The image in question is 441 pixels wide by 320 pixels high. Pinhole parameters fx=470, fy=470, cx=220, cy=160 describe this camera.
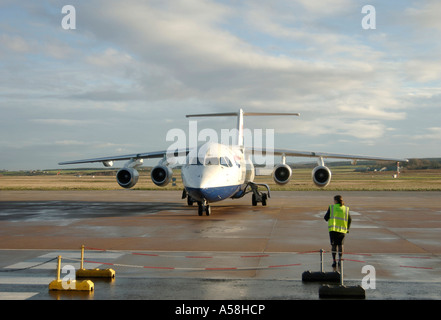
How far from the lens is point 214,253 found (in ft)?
39.4

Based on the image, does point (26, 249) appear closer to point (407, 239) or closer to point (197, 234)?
point (197, 234)

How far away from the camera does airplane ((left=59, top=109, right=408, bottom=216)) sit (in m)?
20.5

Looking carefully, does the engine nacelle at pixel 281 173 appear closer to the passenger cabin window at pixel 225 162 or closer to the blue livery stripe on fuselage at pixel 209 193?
the passenger cabin window at pixel 225 162

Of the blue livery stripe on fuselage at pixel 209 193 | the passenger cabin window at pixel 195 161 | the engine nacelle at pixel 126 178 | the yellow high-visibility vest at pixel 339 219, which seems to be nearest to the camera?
the yellow high-visibility vest at pixel 339 219

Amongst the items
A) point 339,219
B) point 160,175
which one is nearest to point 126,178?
point 160,175

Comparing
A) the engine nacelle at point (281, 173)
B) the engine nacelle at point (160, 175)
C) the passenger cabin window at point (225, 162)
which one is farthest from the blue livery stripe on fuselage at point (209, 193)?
the engine nacelle at point (281, 173)

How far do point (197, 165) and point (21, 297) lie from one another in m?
13.4

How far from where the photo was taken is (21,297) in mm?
7730

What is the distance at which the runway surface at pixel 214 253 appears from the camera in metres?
8.24

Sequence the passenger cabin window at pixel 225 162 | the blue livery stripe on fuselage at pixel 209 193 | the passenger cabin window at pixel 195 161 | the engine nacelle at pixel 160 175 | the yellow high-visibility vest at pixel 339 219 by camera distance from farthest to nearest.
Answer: the engine nacelle at pixel 160 175
the passenger cabin window at pixel 225 162
the passenger cabin window at pixel 195 161
the blue livery stripe on fuselage at pixel 209 193
the yellow high-visibility vest at pixel 339 219

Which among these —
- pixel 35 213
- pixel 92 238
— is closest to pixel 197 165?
pixel 92 238

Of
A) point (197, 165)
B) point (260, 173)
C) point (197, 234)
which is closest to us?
point (197, 234)

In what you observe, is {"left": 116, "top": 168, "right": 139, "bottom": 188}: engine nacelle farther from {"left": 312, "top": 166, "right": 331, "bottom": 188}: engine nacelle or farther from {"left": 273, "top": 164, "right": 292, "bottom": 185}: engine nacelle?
{"left": 312, "top": 166, "right": 331, "bottom": 188}: engine nacelle

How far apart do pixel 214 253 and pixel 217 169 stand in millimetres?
9106
